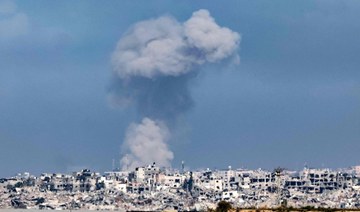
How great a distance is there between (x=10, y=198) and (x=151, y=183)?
25813 mm

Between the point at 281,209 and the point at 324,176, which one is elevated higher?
the point at 324,176

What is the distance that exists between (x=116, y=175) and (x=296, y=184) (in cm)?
3706

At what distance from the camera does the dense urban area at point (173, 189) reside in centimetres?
14175

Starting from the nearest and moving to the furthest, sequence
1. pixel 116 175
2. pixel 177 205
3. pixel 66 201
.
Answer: pixel 177 205 < pixel 66 201 < pixel 116 175

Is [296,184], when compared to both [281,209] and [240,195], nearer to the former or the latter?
[240,195]

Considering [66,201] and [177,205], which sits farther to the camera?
[66,201]

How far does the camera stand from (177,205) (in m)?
139

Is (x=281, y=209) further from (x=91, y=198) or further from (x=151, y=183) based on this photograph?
(x=151, y=183)

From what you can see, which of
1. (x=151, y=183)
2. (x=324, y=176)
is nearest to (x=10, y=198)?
(x=151, y=183)

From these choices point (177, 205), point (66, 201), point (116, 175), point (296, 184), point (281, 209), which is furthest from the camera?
point (116, 175)

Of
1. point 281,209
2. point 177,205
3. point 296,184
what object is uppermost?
point 296,184

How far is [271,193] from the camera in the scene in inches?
6220

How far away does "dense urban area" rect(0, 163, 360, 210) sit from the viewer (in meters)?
142

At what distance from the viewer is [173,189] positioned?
16388cm
